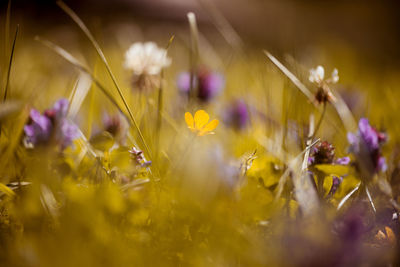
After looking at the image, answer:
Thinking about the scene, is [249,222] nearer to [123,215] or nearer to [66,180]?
[123,215]

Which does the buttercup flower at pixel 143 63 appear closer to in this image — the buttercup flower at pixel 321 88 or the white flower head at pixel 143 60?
the white flower head at pixel 143 60

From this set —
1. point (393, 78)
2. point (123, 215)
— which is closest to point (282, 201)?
point (123, 215)

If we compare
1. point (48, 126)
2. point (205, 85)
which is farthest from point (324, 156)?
point (205, 85)

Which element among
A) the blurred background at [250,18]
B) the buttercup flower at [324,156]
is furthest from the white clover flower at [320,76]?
the blurred background at [250,18]

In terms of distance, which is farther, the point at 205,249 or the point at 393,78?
the point at 393,78

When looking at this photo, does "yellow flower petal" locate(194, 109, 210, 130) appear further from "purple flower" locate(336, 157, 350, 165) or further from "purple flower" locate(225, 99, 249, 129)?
"purple flower" locate(225, 99, 249, 129)

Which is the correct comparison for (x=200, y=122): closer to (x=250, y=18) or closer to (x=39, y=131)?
(x=39, y=131)

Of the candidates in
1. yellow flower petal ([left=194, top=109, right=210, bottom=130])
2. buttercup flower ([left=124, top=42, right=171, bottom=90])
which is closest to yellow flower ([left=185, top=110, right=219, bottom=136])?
yellow flower petal ([left=194, top=109, right=210, bottom=130])

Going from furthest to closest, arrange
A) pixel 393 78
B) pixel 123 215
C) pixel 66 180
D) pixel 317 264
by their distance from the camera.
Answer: pixel 393 78 → pixel 66 180 → pixel 123 215 → pixel 317 264
